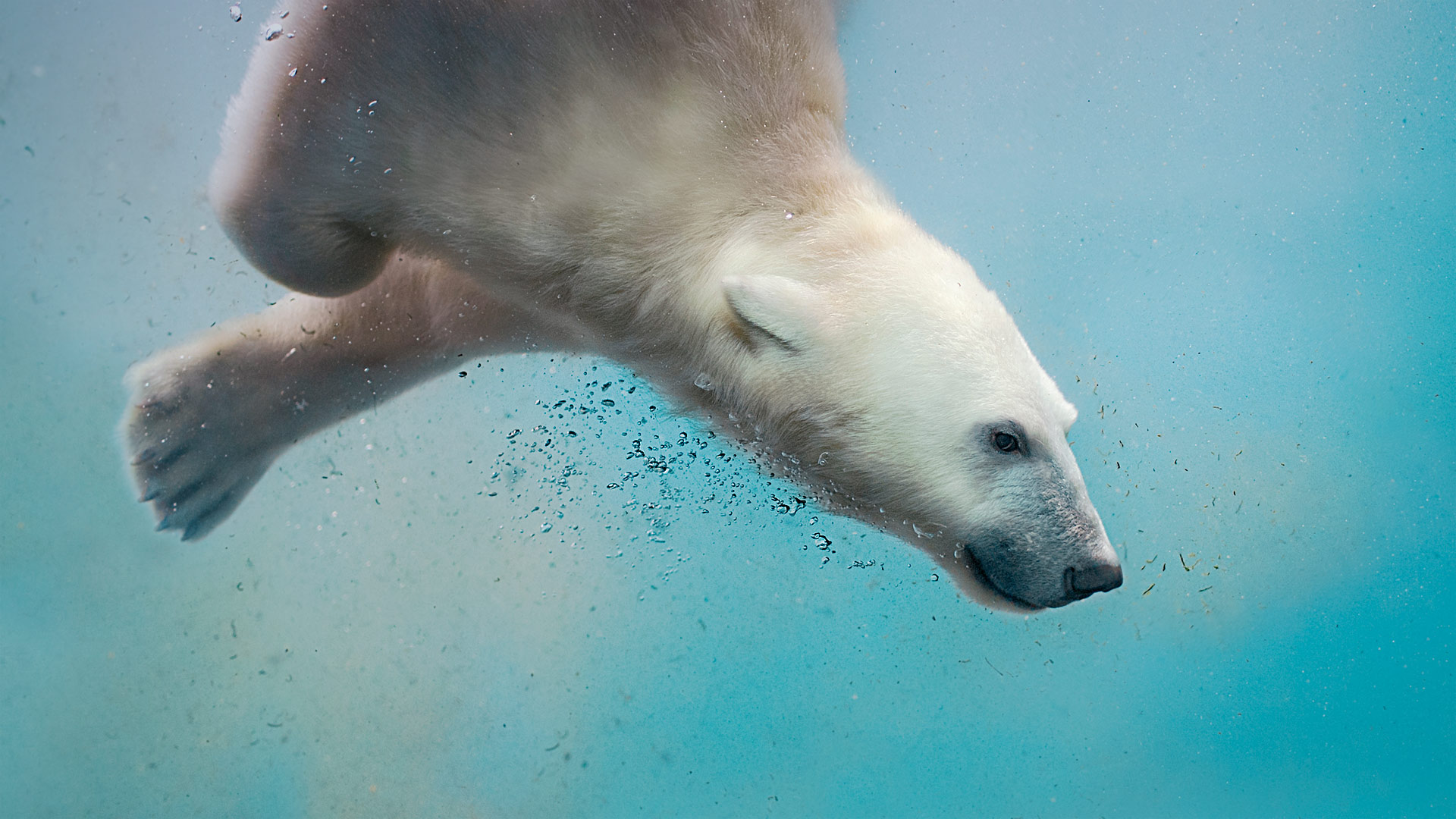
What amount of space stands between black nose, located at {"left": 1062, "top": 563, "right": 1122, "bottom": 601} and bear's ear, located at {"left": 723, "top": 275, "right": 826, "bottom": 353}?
24.2 inches

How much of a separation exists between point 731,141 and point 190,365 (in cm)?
128

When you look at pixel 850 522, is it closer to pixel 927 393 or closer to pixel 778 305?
pixel 927 393

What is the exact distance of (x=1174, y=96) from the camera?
2.42m

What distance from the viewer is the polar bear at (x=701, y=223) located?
4.97 feet

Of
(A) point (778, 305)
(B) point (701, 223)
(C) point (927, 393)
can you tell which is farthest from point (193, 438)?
(C) point (927, 393)

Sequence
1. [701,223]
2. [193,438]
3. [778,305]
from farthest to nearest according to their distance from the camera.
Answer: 1. [193,438]
2. [701,223]
3. [778,305]

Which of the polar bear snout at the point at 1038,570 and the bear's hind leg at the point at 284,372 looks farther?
the bear's hind leg at the point at 284,372

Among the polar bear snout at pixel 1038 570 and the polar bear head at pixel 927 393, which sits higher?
the polar bear head at pixel 927 393

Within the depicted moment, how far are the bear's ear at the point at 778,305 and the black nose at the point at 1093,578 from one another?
61 cm

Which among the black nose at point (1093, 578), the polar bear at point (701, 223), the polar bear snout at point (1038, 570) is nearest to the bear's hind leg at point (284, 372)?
the polar bear at point (701, 223)

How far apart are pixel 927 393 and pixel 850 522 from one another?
0.53m

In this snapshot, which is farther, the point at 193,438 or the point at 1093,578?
the point at 193,438

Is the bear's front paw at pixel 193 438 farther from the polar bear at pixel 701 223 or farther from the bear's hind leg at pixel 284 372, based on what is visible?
the polar bear at pixel 701 223

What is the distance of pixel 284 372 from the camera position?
6.57 ft
